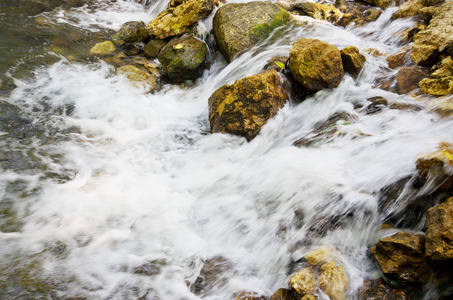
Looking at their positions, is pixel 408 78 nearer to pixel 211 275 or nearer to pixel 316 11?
pixel 316 11

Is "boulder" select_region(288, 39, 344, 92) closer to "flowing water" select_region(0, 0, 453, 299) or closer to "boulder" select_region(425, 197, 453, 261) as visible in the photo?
"flowing water" select_region(0, 0, 453, 299)

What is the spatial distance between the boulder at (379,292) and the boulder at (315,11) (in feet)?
24.4

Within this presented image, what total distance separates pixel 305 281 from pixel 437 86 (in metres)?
3.82

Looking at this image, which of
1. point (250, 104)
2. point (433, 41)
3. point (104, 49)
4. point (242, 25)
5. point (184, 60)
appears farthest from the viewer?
point (104, 49)

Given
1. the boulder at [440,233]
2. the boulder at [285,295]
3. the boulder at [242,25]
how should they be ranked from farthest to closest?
the boulder at [242,25], the boulder at [285,295], the boulder at [440,233]

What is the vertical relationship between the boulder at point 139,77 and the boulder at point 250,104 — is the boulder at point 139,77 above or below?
above

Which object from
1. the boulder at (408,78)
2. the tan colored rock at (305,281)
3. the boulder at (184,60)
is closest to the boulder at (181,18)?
the boulder at (184,60)

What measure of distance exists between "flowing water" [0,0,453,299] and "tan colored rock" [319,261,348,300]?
0.14 m

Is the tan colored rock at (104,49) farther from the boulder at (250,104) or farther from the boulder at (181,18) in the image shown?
the boulder at (250,104)

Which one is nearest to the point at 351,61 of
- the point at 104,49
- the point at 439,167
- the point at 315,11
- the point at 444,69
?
the point at 444,69

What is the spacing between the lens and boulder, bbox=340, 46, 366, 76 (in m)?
5.22

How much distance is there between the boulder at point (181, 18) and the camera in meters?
7.45

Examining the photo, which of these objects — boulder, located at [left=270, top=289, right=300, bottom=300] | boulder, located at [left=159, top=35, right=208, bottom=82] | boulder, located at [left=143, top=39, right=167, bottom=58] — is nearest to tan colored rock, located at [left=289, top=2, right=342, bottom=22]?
boulder, located at [left=159, top=35, right=208, bottom=82]

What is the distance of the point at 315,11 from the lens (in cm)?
803
